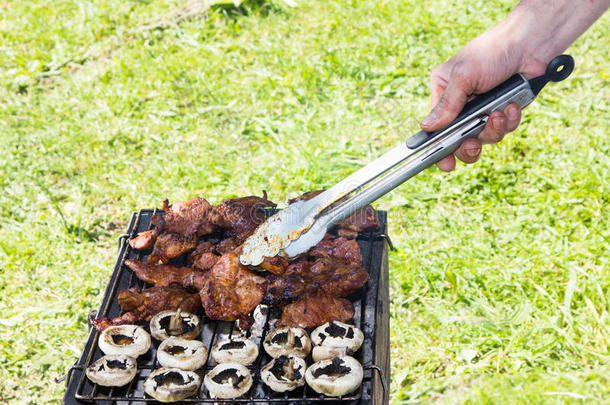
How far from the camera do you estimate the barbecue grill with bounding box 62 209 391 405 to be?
2.77m

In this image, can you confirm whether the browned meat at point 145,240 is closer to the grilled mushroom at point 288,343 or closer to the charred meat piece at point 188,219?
the charred meat piece at point 188,219

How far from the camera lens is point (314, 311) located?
3.12 m

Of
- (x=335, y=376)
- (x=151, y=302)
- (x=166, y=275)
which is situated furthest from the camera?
(x=166, y=275)

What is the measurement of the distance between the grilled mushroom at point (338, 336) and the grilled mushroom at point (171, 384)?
0.65m

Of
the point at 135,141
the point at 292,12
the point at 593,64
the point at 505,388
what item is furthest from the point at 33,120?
the point at 593,64

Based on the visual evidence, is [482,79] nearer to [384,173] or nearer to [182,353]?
[384,173]

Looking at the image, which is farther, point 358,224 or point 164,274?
point 358,224

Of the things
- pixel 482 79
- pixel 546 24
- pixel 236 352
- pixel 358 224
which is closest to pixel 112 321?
pixel 236 352

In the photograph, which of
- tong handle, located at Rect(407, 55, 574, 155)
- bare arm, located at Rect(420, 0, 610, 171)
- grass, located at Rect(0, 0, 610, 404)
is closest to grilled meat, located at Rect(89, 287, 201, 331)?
grass, located at Rect(0, 0, 610, 404)

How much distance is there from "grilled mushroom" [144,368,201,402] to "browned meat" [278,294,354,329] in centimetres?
Result: 59

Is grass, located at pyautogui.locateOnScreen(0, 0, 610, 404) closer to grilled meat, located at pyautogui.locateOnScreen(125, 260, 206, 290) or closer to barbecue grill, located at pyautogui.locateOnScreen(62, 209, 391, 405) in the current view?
barbecue grill, located at pyautogui.locateOnScreen(62, 209, 391, 405)

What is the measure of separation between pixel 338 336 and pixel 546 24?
235cm

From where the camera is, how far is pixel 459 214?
211 inches

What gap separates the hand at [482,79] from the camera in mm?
3176
